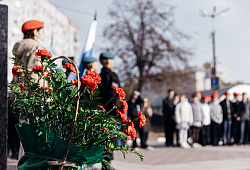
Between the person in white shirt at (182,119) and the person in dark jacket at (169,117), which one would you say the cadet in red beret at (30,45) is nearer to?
the person in white shirt at (182,119)

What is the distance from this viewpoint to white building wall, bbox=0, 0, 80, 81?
123 feet

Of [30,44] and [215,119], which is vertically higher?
[30,44]

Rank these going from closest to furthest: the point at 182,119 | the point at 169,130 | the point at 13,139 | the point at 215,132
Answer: the point at 13,139
the point at 182,119
the point at 169,130
the point at 215,132

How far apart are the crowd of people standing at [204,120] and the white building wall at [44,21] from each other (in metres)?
7.21

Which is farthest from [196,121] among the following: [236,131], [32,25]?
[32,25]

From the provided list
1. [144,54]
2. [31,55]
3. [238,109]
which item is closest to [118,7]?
[144,54]

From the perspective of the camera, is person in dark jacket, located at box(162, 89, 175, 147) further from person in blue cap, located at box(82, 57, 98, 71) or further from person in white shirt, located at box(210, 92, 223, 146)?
person in blue cap, located at box(82, 57, 98, 71)

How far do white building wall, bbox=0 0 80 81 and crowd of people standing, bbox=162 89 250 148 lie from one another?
7.21m

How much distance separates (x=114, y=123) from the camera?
296 cm

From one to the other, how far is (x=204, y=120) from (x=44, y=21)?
138ft

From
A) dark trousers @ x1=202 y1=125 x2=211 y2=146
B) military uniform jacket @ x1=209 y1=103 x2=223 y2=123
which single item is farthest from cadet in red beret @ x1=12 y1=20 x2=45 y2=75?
military uniform jacket @ x1=209 y1=103 x2=223 y2=123

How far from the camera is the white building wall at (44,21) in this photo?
123 feet

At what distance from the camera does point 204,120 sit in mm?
14984

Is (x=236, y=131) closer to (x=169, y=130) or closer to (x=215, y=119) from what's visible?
(x=215, y=119)
